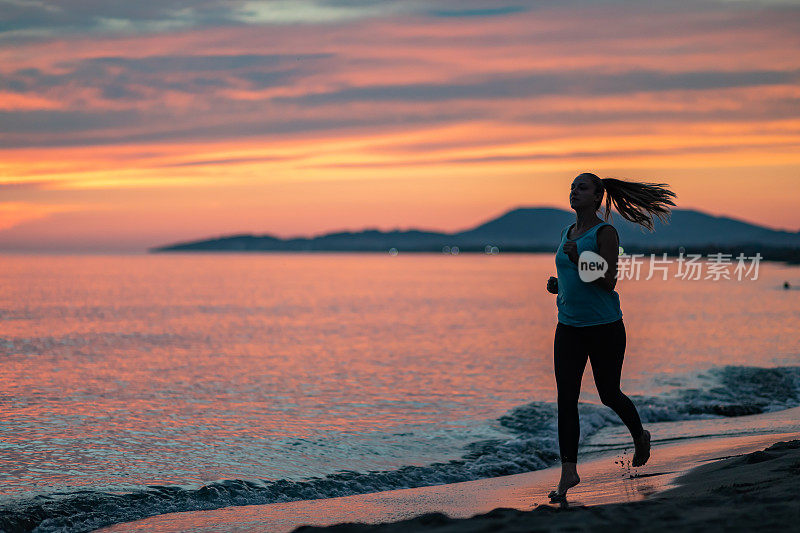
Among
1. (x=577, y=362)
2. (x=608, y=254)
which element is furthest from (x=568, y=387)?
(x=608, y=254)

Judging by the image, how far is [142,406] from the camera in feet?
41.2

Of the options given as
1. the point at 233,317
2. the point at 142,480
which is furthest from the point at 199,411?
the point at 233,317

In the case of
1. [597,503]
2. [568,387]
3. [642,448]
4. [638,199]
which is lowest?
[597,503]

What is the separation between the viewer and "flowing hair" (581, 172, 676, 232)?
660cm

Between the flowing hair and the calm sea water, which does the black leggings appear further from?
the calm sea water

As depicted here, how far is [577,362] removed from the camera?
612 centimetres

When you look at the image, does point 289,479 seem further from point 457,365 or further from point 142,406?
Result: point 457,365

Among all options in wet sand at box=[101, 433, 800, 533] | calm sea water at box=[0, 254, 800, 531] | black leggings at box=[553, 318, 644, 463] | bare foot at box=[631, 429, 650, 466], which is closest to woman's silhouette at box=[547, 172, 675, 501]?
black leggings at box=[553, 318, 644, 463]

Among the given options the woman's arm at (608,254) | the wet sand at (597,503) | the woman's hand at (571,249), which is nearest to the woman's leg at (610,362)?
the woman's arm at (608,254)

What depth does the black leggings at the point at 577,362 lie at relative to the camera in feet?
19.9

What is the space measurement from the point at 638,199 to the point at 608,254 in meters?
0.90

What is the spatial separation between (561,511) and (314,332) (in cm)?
2148

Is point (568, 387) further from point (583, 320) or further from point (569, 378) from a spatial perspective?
point (583, 320)

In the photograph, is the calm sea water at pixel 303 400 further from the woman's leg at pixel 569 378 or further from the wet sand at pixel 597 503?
the woman's leg at pixel 569 378
